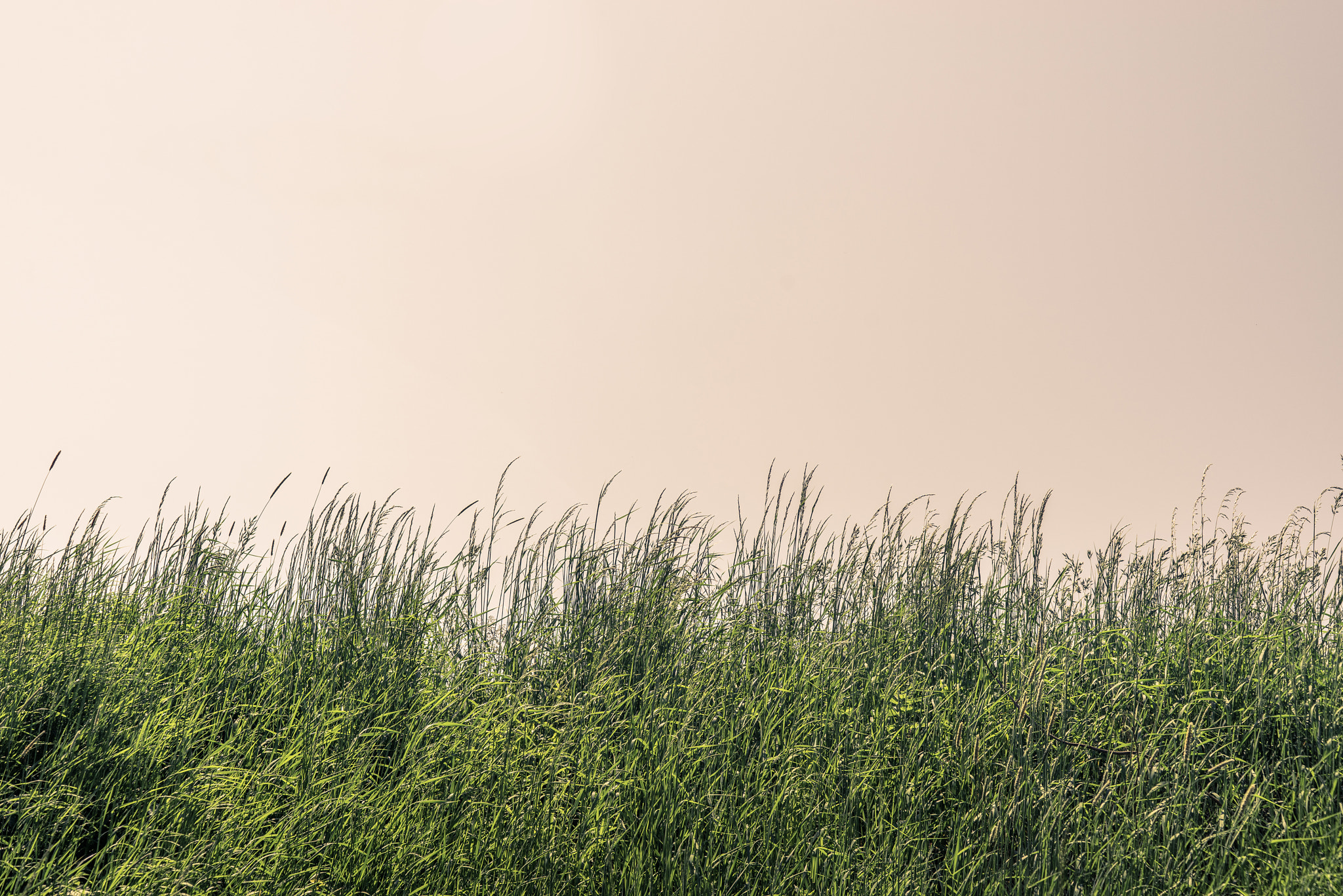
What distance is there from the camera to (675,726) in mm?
3016

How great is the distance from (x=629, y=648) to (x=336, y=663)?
1.22 metres

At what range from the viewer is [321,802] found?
2.60m

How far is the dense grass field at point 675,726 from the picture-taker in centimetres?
247

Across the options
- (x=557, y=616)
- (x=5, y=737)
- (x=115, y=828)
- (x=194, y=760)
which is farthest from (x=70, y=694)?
(x=557, y=616)

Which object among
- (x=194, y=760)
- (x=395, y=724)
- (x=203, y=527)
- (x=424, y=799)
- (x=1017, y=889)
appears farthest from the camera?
(x=203, y=527)

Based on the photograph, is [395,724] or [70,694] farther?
[395,724]

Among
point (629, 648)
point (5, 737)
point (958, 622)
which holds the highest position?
point (958, 622)

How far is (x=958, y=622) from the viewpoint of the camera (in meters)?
3.63

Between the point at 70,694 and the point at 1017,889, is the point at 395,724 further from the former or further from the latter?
the point at 1017,889

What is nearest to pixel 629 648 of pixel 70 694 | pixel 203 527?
pixel 70 694

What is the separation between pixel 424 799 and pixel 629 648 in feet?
3.12

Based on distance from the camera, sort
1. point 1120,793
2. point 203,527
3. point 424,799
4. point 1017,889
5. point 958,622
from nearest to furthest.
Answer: point 1017,889 < point 424,799 < point 1120,793 < point 958,622 < point 203,527

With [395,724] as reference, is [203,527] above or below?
above

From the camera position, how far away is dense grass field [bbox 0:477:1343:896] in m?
2.47
